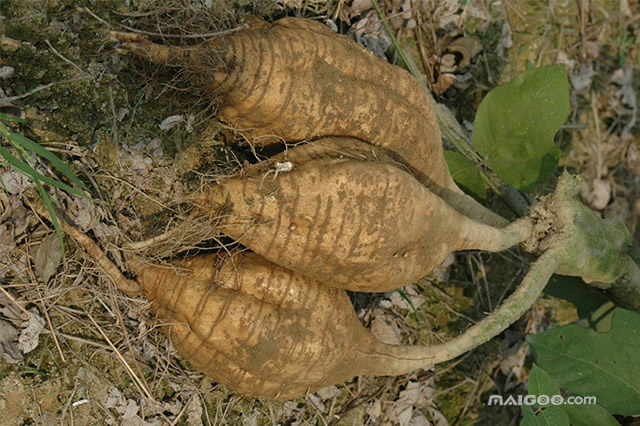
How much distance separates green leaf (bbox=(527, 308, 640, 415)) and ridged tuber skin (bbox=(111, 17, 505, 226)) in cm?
88

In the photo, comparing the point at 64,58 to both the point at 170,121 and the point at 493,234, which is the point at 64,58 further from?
the point at 493,234

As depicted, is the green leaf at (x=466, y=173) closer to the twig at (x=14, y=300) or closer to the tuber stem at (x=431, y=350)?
the tuber stem at (x=431, y=350)

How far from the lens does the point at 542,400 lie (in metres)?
2.06

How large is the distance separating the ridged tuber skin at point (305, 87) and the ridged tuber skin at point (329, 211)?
0.12 metres

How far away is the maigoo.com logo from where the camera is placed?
2.06 metres

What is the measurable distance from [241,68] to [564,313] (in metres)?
2.14

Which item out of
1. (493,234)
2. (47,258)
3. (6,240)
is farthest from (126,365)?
(493,234)

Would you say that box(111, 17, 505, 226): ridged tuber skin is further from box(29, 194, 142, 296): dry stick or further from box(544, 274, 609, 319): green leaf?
box(544, 274, 609, 319): green leaf

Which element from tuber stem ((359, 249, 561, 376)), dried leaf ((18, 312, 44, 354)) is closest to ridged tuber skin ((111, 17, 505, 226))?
tuber stem ((359, 249, 561, 376))

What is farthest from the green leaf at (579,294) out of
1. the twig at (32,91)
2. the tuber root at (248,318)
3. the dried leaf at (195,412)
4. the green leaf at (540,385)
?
the twig at (32,91)

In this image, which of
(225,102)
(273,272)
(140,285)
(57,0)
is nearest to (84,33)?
(57,0)

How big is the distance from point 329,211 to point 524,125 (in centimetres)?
107

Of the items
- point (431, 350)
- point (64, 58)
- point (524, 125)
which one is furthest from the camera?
point (524, 125)

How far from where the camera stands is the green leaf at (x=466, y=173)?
2.49 meters
